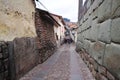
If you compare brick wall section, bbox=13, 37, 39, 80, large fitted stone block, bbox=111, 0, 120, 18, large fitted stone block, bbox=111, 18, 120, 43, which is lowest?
brick wall section, bbox=13, 37, 39, 80

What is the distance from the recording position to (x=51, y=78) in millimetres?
5160

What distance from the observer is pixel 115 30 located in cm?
306

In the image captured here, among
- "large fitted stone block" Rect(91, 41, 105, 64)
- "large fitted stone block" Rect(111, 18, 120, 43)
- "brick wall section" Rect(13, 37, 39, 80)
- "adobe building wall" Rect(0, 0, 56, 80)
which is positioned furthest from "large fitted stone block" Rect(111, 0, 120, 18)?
"brick wall section" Rect(13, 37, 39, 80)

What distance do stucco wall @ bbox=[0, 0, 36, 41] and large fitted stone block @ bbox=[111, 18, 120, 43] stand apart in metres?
2.22

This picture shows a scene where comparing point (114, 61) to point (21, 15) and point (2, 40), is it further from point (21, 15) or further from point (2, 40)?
point (21, 15)

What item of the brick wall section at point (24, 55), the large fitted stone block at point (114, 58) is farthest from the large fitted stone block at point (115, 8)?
the brick wall section at point (24, 55)

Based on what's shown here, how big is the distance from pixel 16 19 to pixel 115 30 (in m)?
2.87

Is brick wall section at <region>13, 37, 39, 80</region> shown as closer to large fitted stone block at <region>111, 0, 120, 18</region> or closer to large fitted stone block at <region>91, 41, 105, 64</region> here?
large fitted stone block at <region>91, 41, 105, 64</region>

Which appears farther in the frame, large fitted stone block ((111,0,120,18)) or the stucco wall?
the stucco wall

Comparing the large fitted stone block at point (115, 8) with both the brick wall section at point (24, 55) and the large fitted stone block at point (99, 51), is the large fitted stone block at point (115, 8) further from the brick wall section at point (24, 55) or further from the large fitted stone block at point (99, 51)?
the brick wall section at point (24, 55)

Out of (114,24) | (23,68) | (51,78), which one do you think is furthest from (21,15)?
(114,24)

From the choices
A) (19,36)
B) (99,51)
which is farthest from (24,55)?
(99,51)

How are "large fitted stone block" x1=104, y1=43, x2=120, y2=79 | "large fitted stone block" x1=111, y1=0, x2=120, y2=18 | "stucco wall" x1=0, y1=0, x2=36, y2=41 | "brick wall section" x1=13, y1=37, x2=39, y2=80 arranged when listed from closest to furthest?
1. "large fitted stone block" x1=104, y1=43, x2=120, y2=79
2. "large fitted stone block" x1=111, y1=0, x2=120, y2=18
3. "stucco wall" x1=0, y1=0, x2=36, y2=41
4. "brick wall section" x1=13, y1=37, x2=39, y2=80

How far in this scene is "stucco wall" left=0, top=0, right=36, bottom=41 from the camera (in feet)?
14.1
